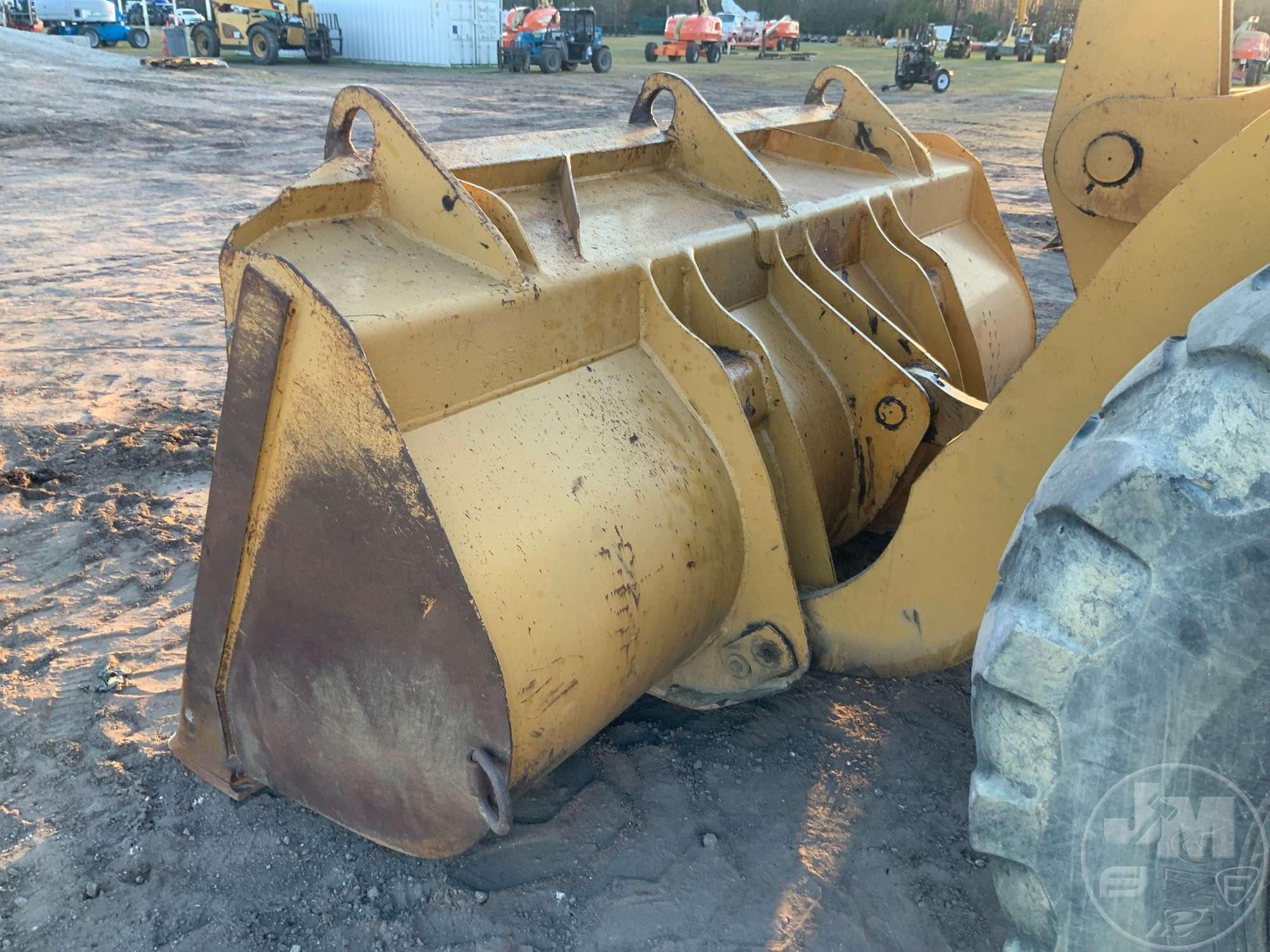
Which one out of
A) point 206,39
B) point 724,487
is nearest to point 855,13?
point 206,39

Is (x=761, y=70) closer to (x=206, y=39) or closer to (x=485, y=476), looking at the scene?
(x=206, y=39)

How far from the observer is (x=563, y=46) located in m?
24.1

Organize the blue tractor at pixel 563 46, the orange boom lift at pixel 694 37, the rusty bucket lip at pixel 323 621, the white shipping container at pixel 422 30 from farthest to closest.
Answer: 1. the orange boom lift at pixel 694 37
2. the white shipping container at pixel 422 30
3. the blue tractor at pixel 563 46
4. the rusty bucket lip at pixel 323 621

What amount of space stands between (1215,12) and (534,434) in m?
1.68

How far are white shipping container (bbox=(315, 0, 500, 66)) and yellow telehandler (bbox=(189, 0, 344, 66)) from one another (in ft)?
7.35

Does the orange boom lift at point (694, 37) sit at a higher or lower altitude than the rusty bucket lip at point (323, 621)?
higher

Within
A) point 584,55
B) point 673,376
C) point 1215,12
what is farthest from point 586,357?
point 584,55

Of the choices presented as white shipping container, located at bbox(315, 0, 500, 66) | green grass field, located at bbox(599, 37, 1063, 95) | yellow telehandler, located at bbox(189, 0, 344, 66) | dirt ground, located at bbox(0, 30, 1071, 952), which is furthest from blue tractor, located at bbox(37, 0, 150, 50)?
dirt ground, located at bbox(0, 30, 1071, 952)

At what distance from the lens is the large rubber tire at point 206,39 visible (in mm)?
22891

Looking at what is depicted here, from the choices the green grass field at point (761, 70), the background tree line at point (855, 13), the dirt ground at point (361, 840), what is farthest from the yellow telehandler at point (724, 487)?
the background tree line at point (855, 13)

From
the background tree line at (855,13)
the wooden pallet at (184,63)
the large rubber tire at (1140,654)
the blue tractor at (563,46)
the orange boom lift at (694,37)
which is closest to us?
the large rubber tire at (1140,654)

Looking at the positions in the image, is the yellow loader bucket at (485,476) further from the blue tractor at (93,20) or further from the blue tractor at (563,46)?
the blue tractor at (93,20)

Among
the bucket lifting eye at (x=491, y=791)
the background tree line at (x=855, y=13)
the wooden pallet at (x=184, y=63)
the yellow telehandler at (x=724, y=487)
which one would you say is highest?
the background tree line at (x=855, y=13)

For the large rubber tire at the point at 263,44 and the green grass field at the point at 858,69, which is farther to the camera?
the green grass field at the point at 858,69
